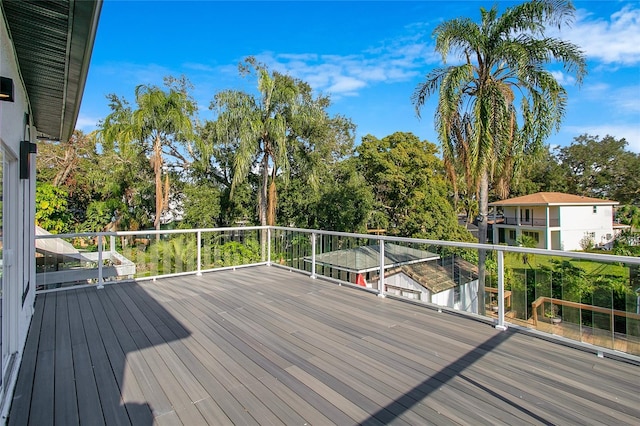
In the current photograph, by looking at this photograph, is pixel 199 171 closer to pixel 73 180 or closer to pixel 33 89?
pixel 73 180

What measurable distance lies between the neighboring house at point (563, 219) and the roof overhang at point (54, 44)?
29.1m

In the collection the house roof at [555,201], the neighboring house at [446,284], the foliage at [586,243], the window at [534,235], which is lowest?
the foliage at [586,243]

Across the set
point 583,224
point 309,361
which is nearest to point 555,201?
point 583,224

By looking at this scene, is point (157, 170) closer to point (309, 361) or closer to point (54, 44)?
point (54, 44)

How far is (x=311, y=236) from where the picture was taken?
6.28 m

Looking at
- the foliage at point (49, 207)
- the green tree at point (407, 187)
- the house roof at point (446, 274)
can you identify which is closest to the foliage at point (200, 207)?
the foliage at point (49, 207)

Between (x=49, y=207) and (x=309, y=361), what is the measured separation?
11412 mm

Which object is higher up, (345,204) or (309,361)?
(345,204)

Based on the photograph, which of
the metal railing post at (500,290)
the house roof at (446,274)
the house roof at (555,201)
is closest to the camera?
the metal railing post at (500,290)

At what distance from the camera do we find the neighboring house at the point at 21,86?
188 centimetres

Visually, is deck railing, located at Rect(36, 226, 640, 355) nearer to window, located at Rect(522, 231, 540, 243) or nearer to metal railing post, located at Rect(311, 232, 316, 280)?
metal railing post, located at Rect(311, 232, 316, 280)

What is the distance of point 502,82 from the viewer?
32.2ft

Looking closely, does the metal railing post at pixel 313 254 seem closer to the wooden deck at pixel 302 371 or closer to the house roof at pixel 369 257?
the house roof at pixel 369 257

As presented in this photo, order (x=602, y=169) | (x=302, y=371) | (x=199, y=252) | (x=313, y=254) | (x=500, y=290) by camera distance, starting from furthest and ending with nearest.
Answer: (x=602, y=169), (x=199, y=252), (x=313, y=254), (x=500, y=290), (x=302, y=371)
